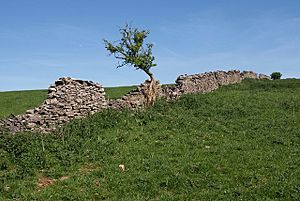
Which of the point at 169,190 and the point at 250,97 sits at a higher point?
the point at 250,97

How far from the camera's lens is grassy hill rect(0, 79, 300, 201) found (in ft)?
39.5

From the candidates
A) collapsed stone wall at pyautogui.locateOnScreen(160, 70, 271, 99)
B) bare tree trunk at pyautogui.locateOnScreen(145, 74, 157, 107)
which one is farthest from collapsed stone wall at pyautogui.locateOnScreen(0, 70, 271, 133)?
collapsed stone wall at pyautogui.locateOnScreen(160, 70, 271, 99)

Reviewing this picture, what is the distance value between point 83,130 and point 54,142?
1833 millimetres

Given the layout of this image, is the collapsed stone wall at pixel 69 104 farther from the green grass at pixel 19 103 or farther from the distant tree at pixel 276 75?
the distant tree at pixel 276 75

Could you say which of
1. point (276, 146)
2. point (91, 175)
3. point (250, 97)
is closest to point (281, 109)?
point (250, 97)

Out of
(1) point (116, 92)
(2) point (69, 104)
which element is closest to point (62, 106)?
(2) point (69, 104)

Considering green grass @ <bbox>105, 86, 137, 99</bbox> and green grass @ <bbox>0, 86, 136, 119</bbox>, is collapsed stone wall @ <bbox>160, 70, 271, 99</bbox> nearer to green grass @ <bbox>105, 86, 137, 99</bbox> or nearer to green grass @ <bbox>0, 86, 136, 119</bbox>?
green grass @ <bbox>0, 86, 136, 119</bbox>

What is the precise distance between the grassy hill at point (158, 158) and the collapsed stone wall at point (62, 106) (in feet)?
3.17

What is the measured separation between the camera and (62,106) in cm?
1975

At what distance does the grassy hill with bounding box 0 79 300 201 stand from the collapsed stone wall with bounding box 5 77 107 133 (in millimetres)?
966

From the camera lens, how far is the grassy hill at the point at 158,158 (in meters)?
12.0

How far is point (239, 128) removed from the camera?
1983 cm

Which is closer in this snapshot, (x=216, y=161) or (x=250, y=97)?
(x=216, y=161)

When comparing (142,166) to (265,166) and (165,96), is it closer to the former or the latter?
(265,166)
